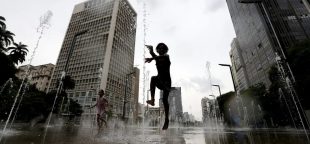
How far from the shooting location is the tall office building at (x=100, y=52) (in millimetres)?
85669

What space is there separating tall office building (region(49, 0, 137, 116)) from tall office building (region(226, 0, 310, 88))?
180ft

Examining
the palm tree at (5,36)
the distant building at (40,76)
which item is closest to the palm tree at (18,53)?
the palm tree at (5,36)

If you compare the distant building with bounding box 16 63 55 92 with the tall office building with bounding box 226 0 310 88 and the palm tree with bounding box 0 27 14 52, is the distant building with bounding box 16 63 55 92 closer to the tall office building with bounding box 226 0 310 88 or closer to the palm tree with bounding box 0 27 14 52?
the palm tree with bounding box 0 27 14 52

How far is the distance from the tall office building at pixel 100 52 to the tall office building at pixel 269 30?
5479 cm

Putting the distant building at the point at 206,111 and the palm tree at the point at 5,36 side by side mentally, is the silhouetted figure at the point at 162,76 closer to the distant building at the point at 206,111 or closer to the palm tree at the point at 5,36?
the palm tree at the point at 5,36

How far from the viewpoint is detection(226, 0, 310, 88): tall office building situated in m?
53.3

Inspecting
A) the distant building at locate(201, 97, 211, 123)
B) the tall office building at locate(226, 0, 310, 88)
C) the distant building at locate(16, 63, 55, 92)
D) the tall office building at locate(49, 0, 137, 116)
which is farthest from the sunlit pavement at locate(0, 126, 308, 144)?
the distant building at locate(16, 63, 55, 92)

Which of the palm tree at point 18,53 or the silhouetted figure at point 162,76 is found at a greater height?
the palm tree at point 18,53

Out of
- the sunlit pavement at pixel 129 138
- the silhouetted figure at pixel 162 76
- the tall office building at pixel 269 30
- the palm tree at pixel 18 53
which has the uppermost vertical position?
the tall office building at pixel 269 30

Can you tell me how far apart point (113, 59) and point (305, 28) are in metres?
76.3

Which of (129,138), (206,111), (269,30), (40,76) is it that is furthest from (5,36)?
(206,111)

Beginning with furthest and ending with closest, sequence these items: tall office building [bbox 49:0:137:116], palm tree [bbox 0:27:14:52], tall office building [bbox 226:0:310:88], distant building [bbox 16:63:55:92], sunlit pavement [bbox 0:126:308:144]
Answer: distant building [bbox 16:63:55:92] → tall office building [bbox 49:0:137:116] → tall office building [bbox 226:0:310:88] → palm tree [bbox 0:27:14:52] → sunlit pavement [bbox 0:126:308:144]

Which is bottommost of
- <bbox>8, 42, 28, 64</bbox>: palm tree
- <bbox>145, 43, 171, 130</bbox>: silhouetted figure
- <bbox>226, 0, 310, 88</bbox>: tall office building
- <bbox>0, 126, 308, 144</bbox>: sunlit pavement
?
<bbox>0, 126, 308, 144</bbox>: sunlit pavement

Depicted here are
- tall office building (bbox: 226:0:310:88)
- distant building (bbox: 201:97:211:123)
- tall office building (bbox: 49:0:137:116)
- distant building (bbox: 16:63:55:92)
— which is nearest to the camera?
tall office building (bbox: 226:0:310:88)
